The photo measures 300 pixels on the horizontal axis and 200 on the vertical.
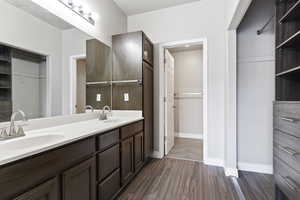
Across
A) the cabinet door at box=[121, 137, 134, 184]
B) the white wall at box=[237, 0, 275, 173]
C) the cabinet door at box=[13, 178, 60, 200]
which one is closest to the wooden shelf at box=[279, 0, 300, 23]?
the white wall at box=[237, 0, 275, 173]

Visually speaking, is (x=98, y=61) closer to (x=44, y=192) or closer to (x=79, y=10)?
(x=79, y=10)

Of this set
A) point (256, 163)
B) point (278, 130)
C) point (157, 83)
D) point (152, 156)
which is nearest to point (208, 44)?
point (157, 83)

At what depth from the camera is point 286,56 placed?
4.64ft

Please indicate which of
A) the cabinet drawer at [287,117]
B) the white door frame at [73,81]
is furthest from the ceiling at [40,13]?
the cabinet drawer at [287,117]

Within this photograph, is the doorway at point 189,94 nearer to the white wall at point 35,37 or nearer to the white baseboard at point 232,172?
the white baseboard at point 232,172

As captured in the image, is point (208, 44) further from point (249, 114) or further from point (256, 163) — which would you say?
point (256, 163)

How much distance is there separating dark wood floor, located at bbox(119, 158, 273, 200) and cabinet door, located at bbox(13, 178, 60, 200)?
0.94 metres

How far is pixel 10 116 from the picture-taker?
1.19 m

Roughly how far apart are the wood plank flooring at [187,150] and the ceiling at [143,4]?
279cm

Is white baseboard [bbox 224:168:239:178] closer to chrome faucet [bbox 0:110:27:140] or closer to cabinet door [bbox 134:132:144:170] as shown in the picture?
cabinet door [bbox 134:132:144:170]

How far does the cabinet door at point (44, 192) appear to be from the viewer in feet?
2.57

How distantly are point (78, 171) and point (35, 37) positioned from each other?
4.17 feet

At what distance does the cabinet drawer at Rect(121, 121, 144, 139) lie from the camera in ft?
5.84

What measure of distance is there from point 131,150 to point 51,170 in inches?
44.1
